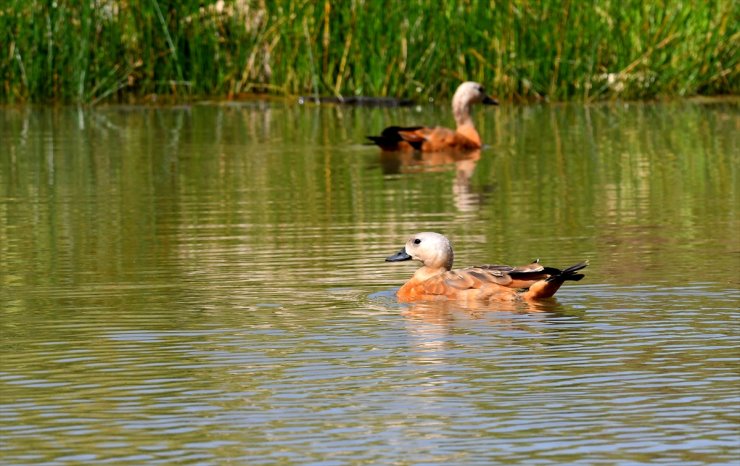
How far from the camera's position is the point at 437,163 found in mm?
17844

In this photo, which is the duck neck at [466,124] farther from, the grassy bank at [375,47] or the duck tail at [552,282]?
the duck tail at [552,282]

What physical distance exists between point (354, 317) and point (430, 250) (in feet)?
3.85

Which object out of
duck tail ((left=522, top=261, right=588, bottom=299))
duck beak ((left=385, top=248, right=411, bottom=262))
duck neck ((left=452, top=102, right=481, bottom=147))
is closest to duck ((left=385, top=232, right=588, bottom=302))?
duck tail ((left=522, top=261, right=588, bottom=299))

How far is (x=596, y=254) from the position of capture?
10.3 m

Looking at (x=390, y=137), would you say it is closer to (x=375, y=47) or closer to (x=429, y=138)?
(x=429, y=138)

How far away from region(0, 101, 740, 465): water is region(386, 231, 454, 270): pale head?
26 cm

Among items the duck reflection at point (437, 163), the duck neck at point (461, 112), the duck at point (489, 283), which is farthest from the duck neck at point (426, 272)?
the duck neck at point (461, 112)

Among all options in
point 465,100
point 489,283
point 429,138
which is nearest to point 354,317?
point 489,283

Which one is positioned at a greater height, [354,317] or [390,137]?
[390,137]

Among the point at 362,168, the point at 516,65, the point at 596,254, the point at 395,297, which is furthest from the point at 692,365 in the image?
the point at 516,65

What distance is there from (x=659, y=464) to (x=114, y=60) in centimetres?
1978

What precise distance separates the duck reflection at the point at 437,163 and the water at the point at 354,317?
0.09m

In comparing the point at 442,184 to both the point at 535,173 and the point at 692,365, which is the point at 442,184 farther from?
the point at 692,365

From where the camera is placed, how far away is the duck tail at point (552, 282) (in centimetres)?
826
